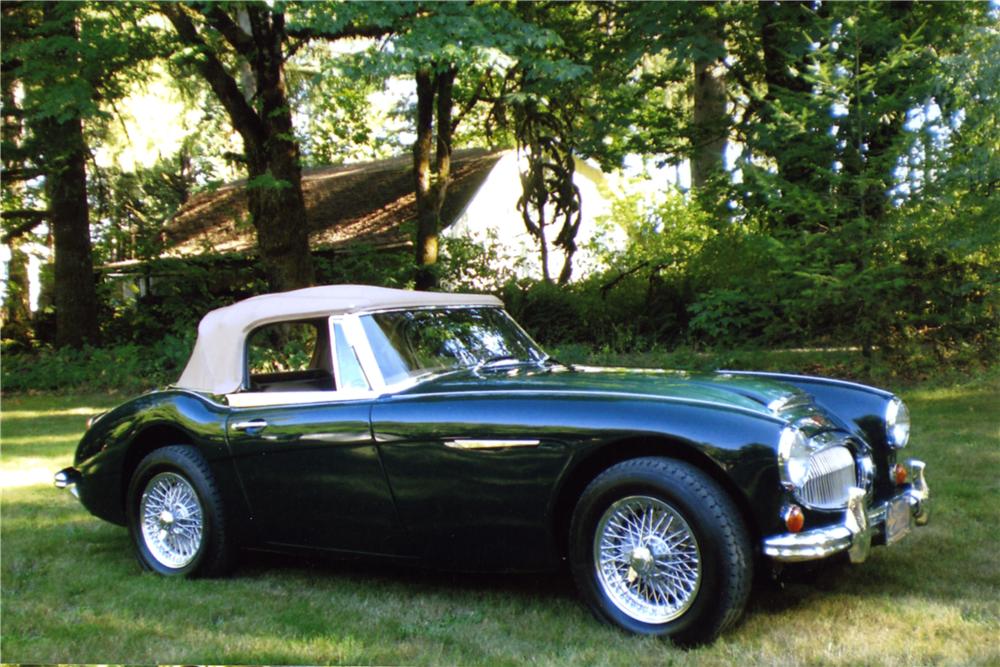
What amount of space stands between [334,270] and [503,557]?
1669cm

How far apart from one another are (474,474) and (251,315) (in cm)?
186

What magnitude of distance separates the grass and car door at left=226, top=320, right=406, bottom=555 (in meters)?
0.32

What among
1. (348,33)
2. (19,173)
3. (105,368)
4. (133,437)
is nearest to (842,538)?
(133,437)

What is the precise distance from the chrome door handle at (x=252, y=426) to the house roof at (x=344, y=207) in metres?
17.2

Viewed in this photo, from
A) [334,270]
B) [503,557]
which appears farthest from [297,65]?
[503,557]

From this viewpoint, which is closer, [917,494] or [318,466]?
[917,494]

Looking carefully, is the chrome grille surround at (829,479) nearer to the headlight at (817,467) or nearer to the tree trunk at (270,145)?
the headlight at (817,467)

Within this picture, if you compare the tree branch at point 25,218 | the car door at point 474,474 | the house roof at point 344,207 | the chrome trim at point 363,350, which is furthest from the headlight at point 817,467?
the tree branch at point 25,218

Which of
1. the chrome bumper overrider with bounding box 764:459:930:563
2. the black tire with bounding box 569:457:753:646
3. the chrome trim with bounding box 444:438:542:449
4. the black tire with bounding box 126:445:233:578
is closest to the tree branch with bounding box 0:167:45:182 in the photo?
the black tire with bounding box 126:445:233:578

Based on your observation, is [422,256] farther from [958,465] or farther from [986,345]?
[958,465]

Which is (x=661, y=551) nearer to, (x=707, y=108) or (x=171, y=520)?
(x=171, y=520)

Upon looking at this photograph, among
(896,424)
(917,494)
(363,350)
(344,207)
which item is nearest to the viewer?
(917,494)

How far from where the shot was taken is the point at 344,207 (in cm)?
2547

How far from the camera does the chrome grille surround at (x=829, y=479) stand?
3814mm
